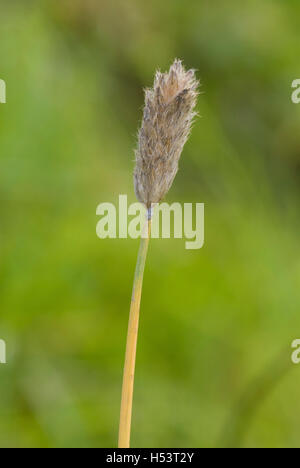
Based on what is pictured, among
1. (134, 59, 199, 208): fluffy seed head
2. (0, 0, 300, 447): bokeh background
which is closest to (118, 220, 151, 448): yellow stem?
(134, 59, 199, 208): fluffy seed head

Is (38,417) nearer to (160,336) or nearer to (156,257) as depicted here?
(160,336)

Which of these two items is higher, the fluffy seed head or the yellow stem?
the fluffy seed head

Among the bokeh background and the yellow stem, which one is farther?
the bokeh background

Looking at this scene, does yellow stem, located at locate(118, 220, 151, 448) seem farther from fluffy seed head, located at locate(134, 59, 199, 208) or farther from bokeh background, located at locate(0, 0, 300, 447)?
bokeh background, located at locate(0, 0, 300, 447)

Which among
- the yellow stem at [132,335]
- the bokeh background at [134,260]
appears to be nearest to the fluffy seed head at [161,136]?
the yellow stem at [132,335]

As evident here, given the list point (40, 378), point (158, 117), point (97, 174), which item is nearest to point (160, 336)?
point (40, 378)

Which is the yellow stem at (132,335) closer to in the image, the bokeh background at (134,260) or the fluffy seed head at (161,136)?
the fluffy seed head at (161,136)

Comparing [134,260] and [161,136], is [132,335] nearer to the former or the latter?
[161,136]
